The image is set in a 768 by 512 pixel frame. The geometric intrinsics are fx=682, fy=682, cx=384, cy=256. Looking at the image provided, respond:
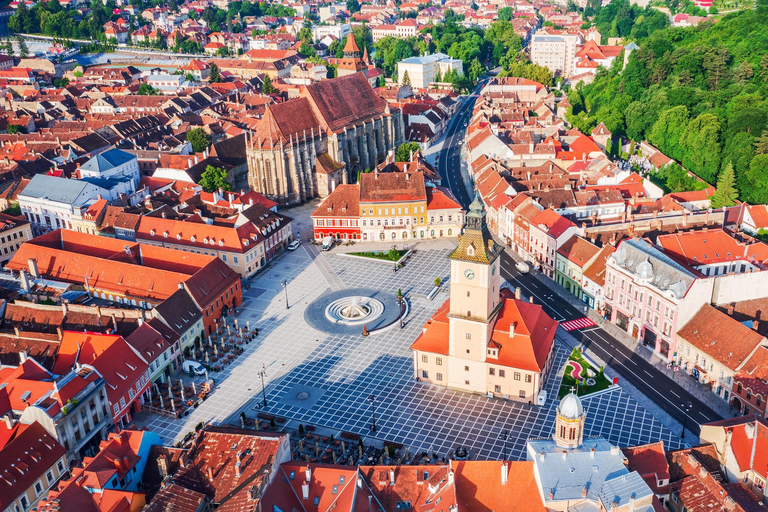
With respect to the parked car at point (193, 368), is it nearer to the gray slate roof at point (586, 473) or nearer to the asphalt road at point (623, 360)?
the gray slate roof at point (586, 473)

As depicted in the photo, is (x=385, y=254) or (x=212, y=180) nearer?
(x=385, y=254)

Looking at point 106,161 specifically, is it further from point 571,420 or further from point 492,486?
point 571,420

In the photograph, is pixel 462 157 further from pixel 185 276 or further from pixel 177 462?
pixel 177 462

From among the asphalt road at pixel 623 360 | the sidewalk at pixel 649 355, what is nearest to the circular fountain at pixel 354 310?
the asphalt road at pixel 623 360

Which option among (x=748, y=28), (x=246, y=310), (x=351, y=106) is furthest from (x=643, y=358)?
(x=748, y=28)

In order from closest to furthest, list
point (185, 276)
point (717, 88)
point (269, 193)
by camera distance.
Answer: point (185, 276) < point (269, 193) < point (717, 88)

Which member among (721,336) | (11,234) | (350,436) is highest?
(11,234)

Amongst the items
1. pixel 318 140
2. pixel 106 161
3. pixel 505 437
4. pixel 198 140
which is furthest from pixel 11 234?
pixel 505 437

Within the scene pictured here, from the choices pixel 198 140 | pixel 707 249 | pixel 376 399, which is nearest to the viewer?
pixel 376 399
